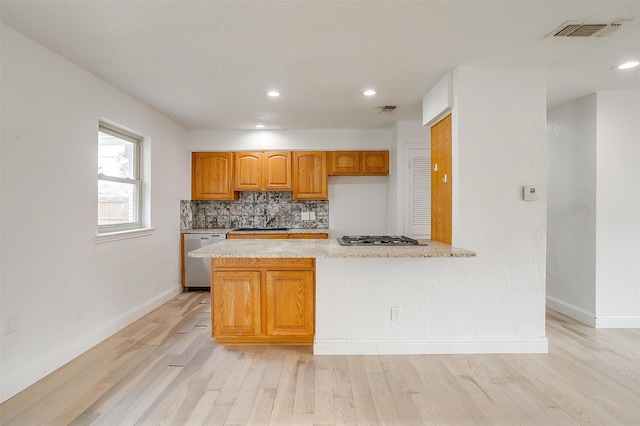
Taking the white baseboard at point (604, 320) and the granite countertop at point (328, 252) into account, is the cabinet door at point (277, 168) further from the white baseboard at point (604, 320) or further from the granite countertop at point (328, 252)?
the white baseboard at point (604, 320)

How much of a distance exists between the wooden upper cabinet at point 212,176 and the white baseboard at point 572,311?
4.47 m

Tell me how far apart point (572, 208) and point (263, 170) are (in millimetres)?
3946

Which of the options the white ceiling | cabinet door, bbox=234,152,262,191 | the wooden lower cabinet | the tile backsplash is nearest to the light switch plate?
the white ceiling

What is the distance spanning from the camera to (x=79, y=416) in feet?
6.31

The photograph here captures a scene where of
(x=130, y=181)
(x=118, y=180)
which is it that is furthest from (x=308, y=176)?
(x=118, y=180)

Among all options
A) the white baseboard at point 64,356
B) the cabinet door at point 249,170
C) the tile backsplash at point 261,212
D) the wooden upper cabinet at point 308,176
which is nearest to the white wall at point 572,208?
the wooden upper cabinet at point 308,176

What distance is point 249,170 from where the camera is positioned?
5008 millimetres

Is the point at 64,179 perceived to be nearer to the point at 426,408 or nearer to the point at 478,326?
the point at 426,408

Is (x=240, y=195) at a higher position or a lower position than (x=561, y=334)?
higher

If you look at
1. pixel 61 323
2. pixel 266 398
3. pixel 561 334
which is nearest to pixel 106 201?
pixel 61 323

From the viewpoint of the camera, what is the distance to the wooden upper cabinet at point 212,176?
16.4 ft

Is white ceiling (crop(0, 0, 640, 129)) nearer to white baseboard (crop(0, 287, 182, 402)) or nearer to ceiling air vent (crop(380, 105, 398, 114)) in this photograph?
Result: ceiling air vent (crop(380, 105, 398, 114))

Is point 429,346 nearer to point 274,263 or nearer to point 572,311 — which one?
point 274,263

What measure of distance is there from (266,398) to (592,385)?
221 centimetres
